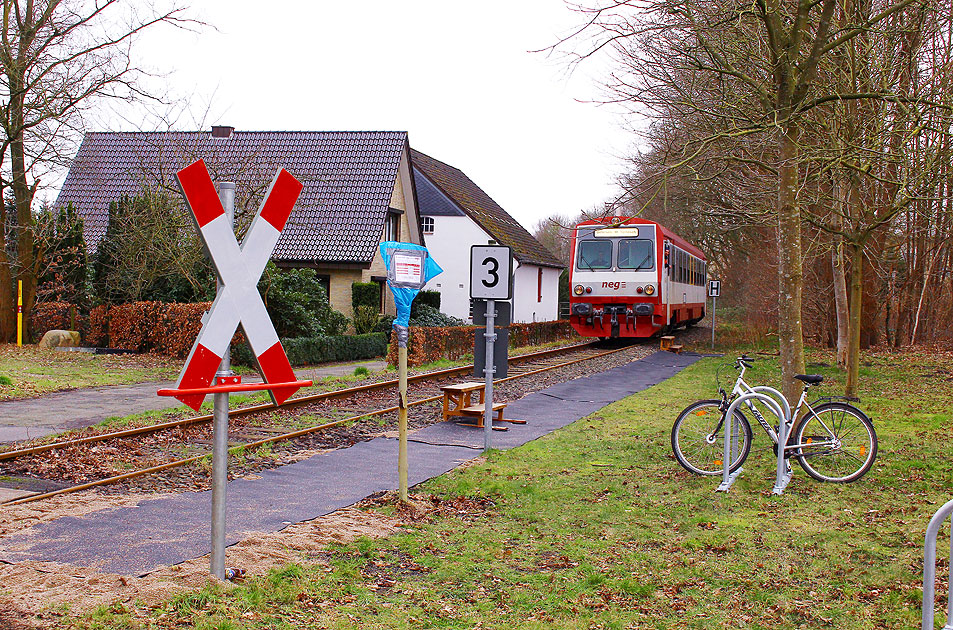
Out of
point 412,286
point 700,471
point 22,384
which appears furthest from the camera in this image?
point 22,384

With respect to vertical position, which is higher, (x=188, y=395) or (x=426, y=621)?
(x=188, y=395)

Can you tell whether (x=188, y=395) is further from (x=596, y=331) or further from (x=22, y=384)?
(x=596, y=331)

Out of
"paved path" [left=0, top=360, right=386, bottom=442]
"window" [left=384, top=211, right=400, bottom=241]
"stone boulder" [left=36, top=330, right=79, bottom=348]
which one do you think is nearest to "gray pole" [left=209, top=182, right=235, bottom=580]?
"paved path" [left=0, top=360, right=386, bottom=442]

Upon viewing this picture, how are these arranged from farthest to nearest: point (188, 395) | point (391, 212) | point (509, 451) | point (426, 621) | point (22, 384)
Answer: point (391, 212) < point (22, 384) < point (509, 451) < point (426, 621) < point (188, 395)

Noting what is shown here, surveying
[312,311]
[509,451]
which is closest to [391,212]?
[312,311]

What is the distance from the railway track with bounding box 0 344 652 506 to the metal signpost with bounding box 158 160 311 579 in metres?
3.93

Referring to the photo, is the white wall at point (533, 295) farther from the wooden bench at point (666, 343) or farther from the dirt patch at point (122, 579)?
the dirt patch at point (122, 579)

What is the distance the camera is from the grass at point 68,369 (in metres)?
16.2

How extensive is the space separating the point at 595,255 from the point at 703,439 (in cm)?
1910

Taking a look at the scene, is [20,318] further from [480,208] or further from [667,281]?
[480,208]

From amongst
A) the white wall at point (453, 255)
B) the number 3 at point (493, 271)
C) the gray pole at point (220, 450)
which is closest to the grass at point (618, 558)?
the gray pole at point (220, 450)

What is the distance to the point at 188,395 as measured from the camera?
4.42 meters

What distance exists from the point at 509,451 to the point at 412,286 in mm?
3536

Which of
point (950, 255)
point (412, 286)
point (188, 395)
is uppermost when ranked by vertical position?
point (950, 255)
